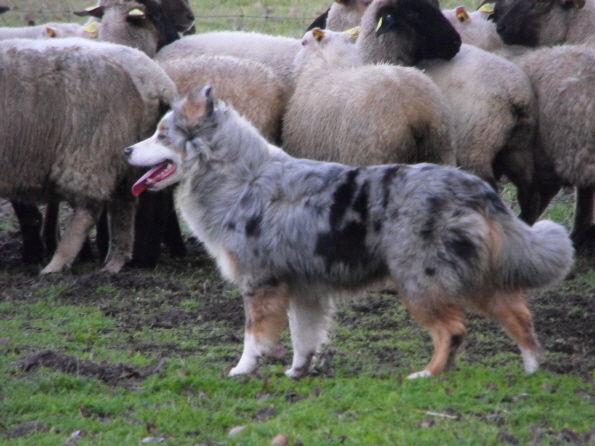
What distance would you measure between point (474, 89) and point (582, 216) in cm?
192

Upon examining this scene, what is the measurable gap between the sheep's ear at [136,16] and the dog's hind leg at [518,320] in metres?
5.79

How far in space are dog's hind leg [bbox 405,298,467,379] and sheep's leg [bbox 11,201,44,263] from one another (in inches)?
196

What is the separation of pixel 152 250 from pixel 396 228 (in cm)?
410

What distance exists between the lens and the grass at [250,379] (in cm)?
447

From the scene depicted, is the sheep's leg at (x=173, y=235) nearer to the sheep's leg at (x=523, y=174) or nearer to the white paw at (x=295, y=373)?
the sheep's leg at (x=523, y=174)

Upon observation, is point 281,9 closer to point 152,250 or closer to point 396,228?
point 152,250

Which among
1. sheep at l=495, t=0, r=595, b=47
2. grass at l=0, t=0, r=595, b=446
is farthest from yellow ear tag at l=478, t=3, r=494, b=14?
grass at l=0, t=0, r=595, b=446

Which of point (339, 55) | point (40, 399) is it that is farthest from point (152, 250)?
point (40, 399)

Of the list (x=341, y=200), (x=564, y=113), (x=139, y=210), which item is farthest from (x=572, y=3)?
(x=341, y=200)

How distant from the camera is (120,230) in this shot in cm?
864

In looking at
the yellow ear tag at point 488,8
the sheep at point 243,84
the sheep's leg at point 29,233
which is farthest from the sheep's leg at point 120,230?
the yellow ear tag at point 488,8

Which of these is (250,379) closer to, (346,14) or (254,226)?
(254,226)

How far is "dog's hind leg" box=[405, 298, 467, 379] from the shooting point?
509cm

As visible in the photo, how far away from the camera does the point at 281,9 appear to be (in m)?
17.4
